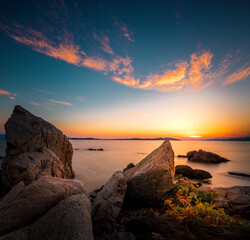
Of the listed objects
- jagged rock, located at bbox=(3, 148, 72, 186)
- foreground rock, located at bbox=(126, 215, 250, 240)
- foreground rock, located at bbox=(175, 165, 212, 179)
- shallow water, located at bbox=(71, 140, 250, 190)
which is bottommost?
shallow water, located at bbox=(71, 140, 250, 190)

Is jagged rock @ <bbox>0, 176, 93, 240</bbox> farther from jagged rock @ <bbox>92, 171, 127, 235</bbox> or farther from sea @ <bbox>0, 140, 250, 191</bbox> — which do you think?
sea @ <bbox>0, 140, 250, 191</bbox>

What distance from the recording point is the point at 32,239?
9.46 ft

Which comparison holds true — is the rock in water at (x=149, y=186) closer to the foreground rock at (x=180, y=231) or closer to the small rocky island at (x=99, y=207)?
the small rocky island at (x=99, y=207)

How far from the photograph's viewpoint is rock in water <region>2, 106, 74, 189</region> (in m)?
7.57

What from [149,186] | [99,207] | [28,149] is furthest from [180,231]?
[28,149]

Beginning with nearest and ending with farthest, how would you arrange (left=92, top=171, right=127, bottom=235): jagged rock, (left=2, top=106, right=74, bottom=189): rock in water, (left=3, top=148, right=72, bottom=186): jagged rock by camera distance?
(left=92, top=171, right=127, bottom=235): jagged rock < (left=3, top=148, right=72, bottom=186): jagged rock < (left=2, top=106, right=74, bottom=189): rock in water

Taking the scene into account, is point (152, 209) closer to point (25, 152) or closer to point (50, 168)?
point (50, 168)

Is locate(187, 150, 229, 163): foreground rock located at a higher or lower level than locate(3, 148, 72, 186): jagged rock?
lower

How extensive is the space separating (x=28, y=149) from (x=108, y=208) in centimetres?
754

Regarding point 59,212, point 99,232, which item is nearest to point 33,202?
point 59,212

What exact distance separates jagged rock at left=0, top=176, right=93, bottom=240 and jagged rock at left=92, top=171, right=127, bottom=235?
6.15ft

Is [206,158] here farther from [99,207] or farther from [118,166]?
[99,207]

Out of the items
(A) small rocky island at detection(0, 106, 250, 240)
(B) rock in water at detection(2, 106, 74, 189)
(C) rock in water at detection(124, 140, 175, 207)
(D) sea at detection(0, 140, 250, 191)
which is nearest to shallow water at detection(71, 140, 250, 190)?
(D) sea at detection(0, 140, 250, 191)

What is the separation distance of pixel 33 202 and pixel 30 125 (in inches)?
347
